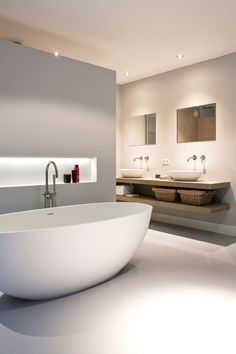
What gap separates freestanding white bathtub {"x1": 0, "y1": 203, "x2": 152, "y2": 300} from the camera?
2014 mm

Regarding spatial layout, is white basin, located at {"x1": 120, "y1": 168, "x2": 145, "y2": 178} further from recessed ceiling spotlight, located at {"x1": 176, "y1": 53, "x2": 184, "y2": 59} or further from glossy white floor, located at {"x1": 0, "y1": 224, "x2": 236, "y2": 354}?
glossy white floor, located at {"x1": 0, "y1": 224, "x2": 236, "y2": 354}

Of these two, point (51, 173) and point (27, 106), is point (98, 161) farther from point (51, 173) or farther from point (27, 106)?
point (27, 106)

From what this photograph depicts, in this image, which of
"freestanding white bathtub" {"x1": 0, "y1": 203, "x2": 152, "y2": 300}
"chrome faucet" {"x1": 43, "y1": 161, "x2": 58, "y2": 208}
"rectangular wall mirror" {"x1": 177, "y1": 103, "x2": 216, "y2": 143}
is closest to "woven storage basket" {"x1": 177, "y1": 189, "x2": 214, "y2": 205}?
"rectangular wall mirror" {"x1": 177, "y1": 103, "x2": 216, "y2": 143}

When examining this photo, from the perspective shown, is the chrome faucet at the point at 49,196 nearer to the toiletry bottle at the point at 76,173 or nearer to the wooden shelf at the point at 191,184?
the toiletry bottle at the point at 76,173

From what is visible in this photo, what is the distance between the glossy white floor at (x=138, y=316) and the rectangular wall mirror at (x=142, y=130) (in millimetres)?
2821

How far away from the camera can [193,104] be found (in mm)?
4602

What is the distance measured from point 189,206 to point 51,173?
1992 mm

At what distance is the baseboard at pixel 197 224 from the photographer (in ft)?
14.3

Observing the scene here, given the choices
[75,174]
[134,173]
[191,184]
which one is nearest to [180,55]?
[191,184]

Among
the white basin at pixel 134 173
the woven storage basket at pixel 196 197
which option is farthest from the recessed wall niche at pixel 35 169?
the woven storage basket at pixel 196 197

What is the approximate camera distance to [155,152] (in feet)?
17.3

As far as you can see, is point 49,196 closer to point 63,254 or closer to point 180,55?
point 63,254

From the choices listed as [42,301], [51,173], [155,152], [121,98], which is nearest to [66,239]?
[42,301]

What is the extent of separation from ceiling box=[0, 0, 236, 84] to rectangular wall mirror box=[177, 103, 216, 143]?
759mm
